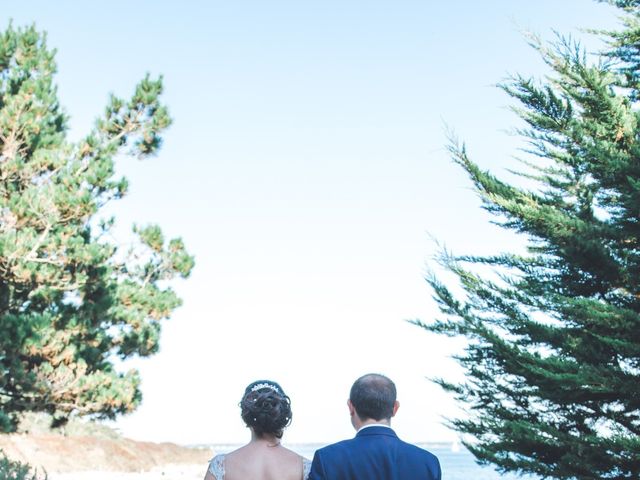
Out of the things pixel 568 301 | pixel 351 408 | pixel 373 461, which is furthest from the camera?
pixel 568 301

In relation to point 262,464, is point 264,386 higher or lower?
higher

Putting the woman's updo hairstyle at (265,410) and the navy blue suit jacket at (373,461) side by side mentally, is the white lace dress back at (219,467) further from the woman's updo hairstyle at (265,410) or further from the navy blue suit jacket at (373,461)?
the navy blue suit jacket at (373,461)

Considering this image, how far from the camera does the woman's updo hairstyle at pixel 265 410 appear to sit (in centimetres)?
381

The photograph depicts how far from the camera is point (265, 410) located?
12.5 feet

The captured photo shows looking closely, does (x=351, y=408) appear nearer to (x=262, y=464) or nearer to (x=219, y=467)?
(x=262, y=464)

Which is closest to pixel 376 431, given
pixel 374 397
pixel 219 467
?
pixel 374 397

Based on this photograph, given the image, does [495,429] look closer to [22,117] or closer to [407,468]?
[407,468]

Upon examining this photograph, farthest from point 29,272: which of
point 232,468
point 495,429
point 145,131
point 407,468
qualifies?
point 407,468

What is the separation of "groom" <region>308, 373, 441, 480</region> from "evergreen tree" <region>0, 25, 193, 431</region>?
892 centimetres

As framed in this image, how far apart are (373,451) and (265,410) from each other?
76cm

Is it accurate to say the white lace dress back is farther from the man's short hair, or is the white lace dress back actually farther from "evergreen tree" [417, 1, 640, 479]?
"evergreen tree" [417, 1, 640, 479]

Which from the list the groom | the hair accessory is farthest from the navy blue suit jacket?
the hair accessory

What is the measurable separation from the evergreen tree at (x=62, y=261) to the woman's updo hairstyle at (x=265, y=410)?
8183 millimetres

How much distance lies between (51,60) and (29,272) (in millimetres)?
4785
